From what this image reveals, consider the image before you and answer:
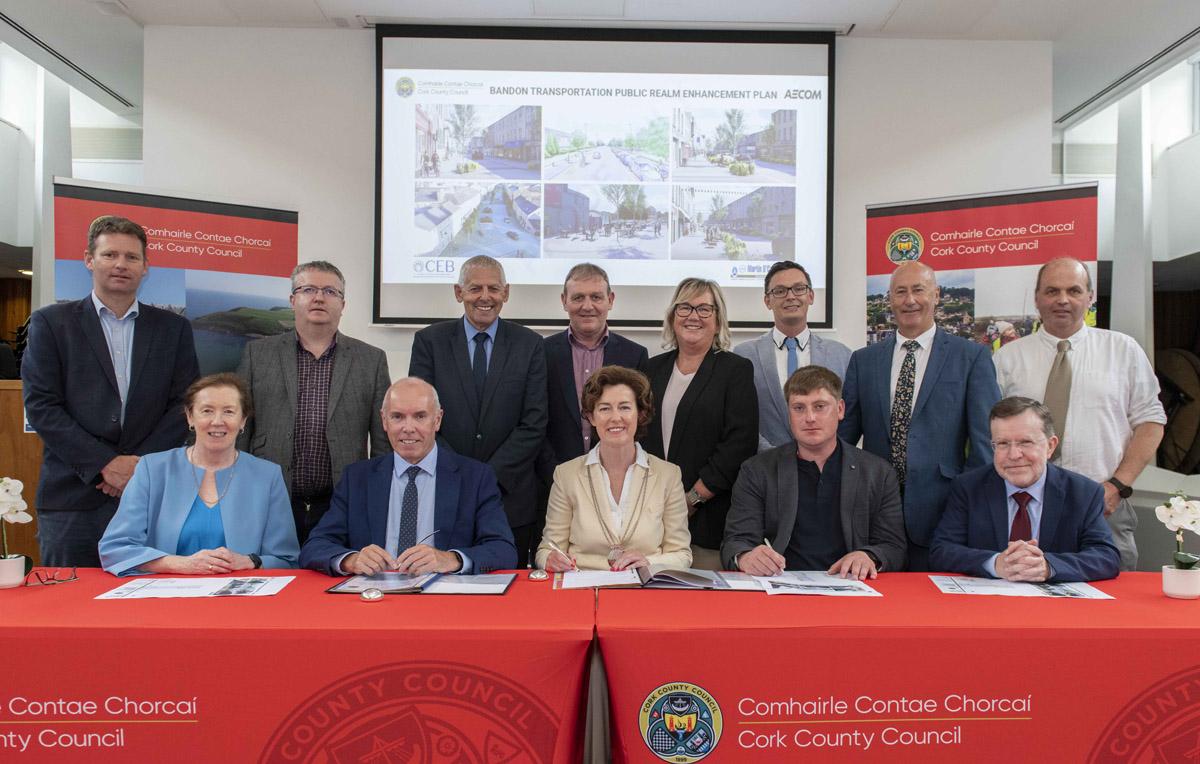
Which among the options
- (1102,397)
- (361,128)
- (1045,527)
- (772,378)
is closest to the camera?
(1045,527)

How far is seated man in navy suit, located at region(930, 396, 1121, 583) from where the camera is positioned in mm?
2334

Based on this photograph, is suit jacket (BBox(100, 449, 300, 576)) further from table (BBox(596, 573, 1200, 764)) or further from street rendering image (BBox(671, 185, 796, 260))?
street rendering image (BBox(671, 185, 796, 260))

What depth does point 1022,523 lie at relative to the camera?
2.42 m

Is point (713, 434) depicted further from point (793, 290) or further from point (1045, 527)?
point (1045, 527)

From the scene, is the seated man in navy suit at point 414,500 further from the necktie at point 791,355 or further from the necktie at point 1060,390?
the necktie at point 1060,390

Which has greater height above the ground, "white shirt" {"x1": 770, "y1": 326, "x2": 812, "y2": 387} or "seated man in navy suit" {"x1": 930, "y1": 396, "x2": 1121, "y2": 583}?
"white shirt" {"x1": 770, "y1": 326, "x2": 812, "y2": 387}

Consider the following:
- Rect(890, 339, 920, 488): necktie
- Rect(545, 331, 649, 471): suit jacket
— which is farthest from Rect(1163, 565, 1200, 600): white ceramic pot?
Rect(545, 331, 649, 471): suit jacket

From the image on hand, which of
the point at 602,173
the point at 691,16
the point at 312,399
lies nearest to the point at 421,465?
the point at 312,399

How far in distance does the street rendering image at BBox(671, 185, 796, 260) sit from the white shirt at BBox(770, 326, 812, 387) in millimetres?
1575

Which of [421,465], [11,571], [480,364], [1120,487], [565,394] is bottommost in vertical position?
[11,571]

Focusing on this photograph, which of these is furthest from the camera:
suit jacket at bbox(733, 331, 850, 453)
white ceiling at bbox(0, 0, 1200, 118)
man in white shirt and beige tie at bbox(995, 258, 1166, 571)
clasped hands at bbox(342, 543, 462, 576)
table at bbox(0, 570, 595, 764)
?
white ceiling at bbox(0, 0, 1200, 118)

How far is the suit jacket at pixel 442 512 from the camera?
248 cm

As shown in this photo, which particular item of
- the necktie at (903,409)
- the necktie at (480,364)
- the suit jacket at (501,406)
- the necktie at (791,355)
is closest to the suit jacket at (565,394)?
the suit jacket at (501,406)

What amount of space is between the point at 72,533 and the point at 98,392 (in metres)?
0.59
